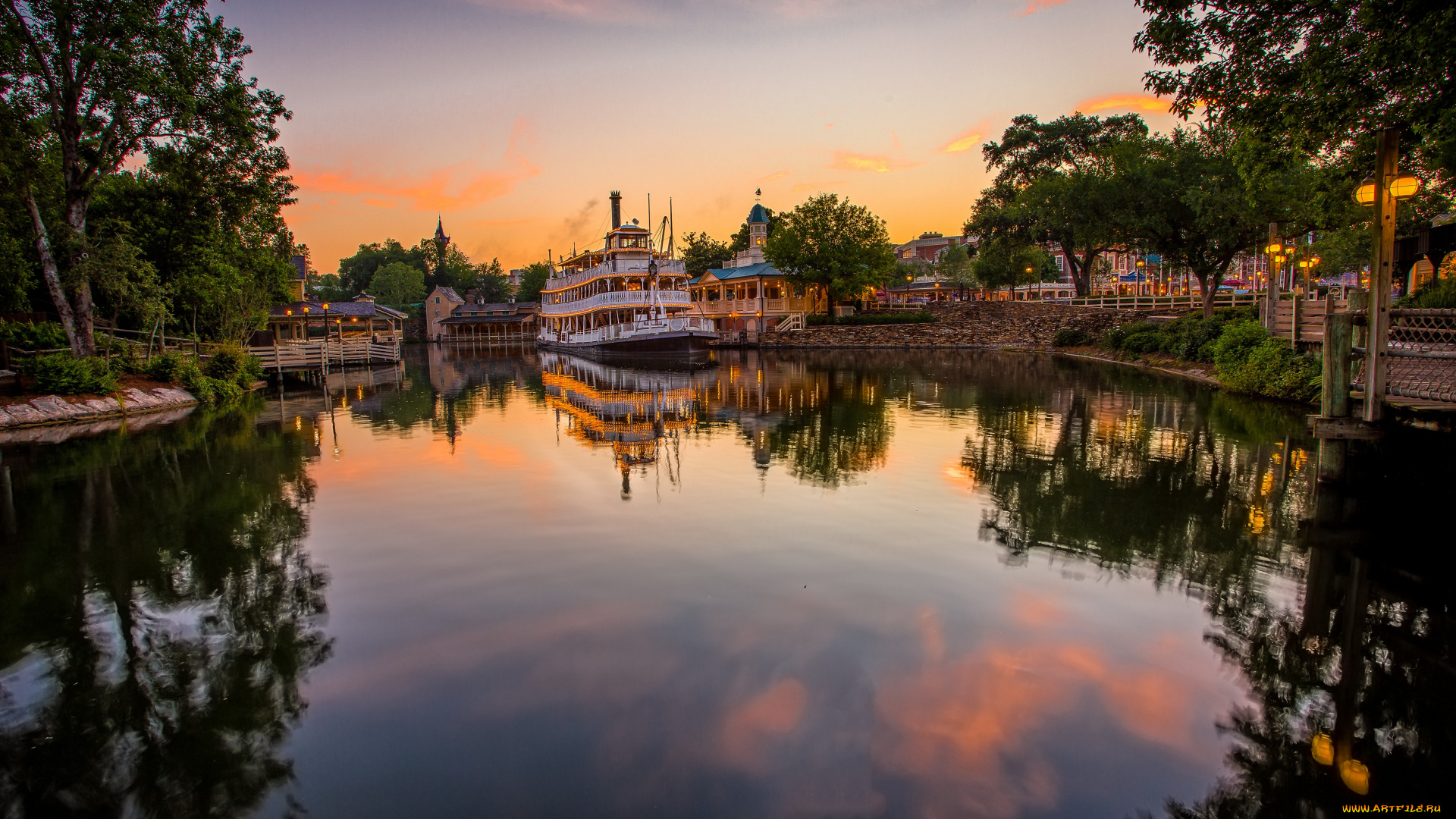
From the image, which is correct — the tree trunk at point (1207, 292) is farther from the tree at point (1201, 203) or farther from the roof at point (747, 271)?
the roof at point (747, 271)

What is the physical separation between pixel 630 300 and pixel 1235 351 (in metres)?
33.0

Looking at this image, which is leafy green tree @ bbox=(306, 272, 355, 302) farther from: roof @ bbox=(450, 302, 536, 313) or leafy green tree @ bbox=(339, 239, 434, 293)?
roof @ bbox=(450, 302, 536, 313)

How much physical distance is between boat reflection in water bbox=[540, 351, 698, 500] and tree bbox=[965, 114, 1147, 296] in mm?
24573

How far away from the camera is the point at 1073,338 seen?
4628cm

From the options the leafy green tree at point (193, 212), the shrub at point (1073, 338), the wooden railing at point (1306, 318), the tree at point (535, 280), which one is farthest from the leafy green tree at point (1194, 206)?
the tree at point (535, 280)

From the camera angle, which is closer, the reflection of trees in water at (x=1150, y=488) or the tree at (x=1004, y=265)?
the reflection of trees in water at (x=1150, y=488)

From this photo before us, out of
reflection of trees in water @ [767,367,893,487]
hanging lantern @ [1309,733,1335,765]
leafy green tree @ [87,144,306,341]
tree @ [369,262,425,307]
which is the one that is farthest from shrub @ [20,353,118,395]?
tree @ [369,262,425,307]

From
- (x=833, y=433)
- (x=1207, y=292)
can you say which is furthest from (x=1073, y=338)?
(x=833, y=433)

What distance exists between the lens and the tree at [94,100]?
68.1 ft

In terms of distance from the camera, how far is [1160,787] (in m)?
4.92

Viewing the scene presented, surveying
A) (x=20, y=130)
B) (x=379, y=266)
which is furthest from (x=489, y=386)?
(x=379, y=266)

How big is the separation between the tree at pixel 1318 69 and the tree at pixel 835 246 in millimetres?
42492

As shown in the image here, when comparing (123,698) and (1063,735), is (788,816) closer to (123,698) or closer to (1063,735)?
(1063,735)

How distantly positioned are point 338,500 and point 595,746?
9010 mm
